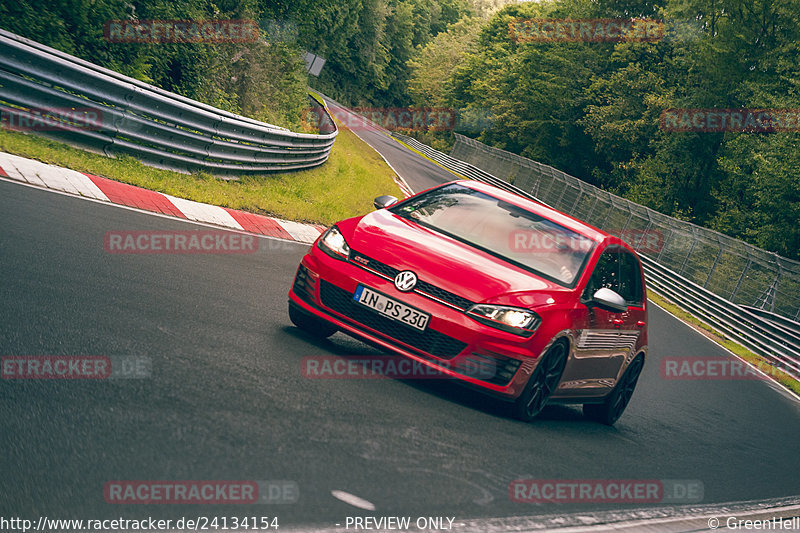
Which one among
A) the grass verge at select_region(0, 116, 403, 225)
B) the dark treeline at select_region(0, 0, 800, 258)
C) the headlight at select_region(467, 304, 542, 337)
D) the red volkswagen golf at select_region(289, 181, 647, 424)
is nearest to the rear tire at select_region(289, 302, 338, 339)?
the red volkswagen golf at select_region(289, 181, 647, 424)

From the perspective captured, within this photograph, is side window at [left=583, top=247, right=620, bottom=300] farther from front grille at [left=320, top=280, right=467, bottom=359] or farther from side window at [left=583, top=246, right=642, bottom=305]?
front grille at [left=320, top=280, right=467, bottom=359]

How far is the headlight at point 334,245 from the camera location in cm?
657

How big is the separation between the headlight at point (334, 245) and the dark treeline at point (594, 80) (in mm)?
9098

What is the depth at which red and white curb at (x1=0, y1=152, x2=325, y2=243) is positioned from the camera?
401 inches

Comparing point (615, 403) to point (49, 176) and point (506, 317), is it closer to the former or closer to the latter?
point (506, 317)

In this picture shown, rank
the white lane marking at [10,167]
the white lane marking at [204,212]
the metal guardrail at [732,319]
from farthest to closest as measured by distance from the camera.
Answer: the metal guardrail at [732,319]
the white lane marking at [204,212]
the white lane marking at [10,167]

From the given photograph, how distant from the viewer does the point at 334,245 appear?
670 centimetres

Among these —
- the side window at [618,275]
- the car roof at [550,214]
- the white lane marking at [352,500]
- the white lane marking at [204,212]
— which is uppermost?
→ the car roof at [550,214]

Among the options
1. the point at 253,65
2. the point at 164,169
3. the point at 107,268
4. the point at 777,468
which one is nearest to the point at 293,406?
the point at 107,268

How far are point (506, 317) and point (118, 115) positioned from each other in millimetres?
8254

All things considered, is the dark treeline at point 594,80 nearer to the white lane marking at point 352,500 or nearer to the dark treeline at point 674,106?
the dark treeline at point 674,106

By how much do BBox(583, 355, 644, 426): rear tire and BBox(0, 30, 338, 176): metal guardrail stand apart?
25.3 ft

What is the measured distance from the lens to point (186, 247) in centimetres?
955

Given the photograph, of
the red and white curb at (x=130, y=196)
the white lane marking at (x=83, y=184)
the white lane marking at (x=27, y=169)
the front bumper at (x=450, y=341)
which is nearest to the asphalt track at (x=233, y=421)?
the front bumper at (x=450, y=341)
